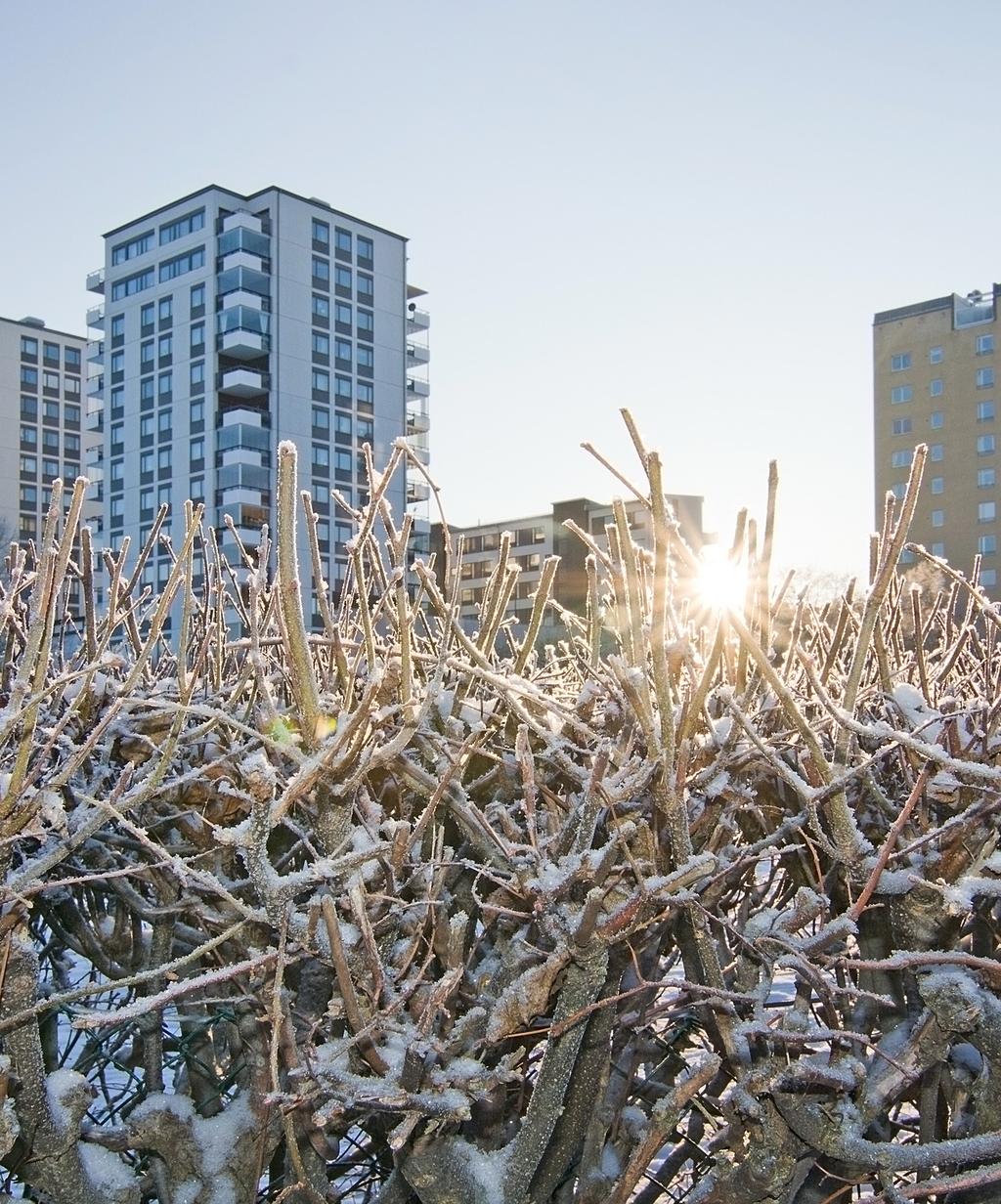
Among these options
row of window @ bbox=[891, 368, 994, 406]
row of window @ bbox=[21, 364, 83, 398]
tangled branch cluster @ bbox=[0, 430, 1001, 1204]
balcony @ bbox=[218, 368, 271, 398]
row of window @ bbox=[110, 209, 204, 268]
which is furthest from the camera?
row of window @ bbox=[21, 364, 83, 398]

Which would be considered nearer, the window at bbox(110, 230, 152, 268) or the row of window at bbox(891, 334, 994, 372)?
the window at bbox(110, 230, 152, 268)

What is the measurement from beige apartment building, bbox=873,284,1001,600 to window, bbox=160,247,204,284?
46924mm

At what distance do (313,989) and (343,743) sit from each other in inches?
40.2

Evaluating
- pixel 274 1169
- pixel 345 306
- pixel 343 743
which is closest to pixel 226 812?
pixel 274 1169

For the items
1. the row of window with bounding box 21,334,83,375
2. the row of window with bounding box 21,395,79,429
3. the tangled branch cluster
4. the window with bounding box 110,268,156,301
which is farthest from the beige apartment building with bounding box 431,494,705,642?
the tangled branch cluster

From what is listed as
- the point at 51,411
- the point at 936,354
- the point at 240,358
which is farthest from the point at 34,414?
the point at 936,354

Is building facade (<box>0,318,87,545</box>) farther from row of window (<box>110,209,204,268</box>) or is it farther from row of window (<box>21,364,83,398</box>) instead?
row of window (<box>110,209,204,268</box>)

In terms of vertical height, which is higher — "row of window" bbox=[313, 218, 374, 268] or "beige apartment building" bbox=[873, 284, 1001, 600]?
"row of window" bbox=[313, 218, 374, 268]

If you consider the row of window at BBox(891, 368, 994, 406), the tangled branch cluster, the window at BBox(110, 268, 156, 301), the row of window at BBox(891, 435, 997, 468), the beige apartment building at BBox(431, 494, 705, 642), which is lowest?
the tangled branch cluster

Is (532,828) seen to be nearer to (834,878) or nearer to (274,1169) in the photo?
(834,878)

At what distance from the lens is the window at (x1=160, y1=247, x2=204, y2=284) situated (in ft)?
193

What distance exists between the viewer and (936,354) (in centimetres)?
8106

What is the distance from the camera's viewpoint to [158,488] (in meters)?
60.0

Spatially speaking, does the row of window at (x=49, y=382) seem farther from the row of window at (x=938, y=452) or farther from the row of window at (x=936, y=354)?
the row of window at (x=936, y=354)
